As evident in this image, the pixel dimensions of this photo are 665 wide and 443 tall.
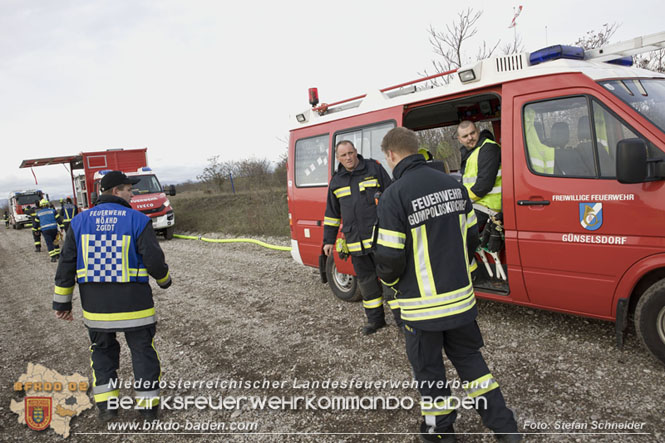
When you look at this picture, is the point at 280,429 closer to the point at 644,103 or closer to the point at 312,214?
the point at 312,214

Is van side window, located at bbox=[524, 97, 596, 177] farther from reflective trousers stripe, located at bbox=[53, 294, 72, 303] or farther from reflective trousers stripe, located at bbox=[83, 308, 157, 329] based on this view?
reflective trousers stripe, located at bbox=[53, 294, 72, 303]

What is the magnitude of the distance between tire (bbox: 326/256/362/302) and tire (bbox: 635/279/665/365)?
2.88 metres

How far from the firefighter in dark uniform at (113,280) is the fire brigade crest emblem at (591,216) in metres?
3.20

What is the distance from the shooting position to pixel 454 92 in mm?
4105

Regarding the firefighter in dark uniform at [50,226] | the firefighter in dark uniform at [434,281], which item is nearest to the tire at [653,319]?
the firefighter in dark uniform at [434,281]

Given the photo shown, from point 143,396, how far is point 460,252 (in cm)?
247

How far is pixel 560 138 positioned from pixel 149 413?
12.6 ft

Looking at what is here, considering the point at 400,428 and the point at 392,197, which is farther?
the point at 400,428

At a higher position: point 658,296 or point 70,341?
point 658,296

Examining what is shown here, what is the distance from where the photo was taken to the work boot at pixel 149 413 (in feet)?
10.3

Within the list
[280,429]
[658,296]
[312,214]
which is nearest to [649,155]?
[658,296]

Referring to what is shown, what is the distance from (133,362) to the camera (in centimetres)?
311

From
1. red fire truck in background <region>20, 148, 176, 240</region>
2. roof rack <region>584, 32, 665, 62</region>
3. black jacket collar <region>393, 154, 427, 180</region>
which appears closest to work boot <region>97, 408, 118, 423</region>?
black jacket collar <region>393, 154, 427, 180</region>

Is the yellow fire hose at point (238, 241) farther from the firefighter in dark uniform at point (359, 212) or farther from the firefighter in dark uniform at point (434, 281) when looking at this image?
the firefighter in dark uniform at point (434, 281)
